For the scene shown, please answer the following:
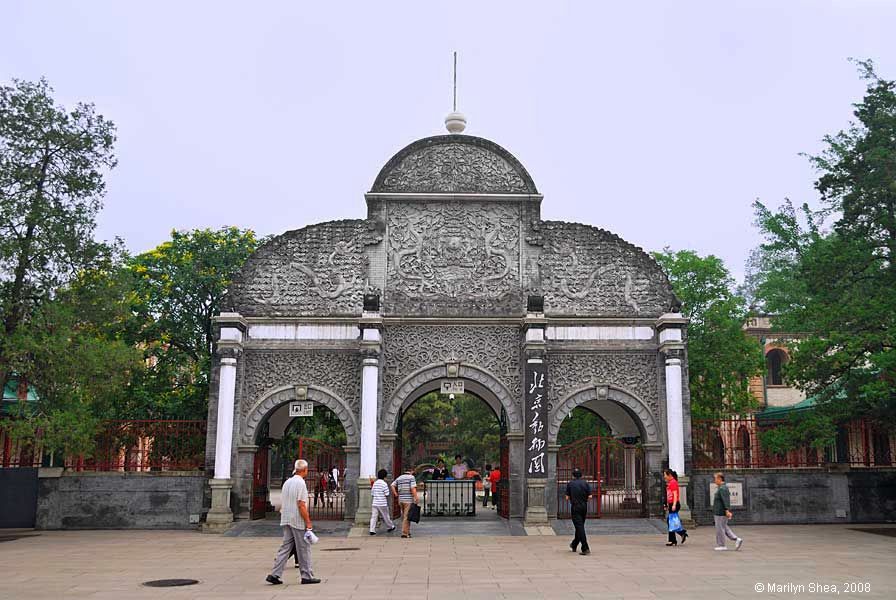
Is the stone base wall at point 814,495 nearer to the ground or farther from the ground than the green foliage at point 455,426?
nearer to the ground

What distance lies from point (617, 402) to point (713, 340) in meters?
8.22

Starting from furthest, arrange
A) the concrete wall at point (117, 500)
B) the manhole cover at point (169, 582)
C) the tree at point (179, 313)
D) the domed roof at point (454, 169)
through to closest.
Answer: the tree at point (179, 313) → the domed roof at point (454, 169) → the concrete wall at point (117, 500) → the manhole cover at point (169, 582)

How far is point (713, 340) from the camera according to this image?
81.9 ft

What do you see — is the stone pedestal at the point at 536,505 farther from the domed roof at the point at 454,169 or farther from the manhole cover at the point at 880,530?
the domed roof at the point at 454,169

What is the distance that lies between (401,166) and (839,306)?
9.87 metres

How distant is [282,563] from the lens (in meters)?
9.69

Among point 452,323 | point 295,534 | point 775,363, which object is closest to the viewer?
point 295,534

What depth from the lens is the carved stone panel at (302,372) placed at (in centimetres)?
1780

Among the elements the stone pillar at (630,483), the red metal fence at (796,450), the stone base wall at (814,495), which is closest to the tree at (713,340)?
the stone pillar at (630,483)

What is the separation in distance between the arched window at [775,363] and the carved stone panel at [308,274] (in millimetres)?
23485

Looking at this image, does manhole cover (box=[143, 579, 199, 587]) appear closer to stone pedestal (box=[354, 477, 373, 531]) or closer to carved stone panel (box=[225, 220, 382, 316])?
stone pedestal (box=[354, 477, 373, 531])

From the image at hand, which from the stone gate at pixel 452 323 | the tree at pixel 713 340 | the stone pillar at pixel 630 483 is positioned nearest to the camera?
the stone gate at pixel 452 323

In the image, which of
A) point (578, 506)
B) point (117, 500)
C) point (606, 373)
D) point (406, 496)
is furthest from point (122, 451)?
point (606, 373)

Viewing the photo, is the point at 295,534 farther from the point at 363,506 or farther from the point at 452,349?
the point at 452,349
